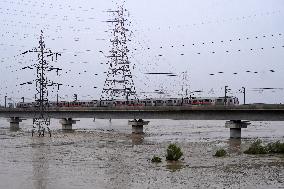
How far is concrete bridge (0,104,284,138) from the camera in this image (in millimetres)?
63062

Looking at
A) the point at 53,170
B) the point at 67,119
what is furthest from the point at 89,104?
the point at 53,170

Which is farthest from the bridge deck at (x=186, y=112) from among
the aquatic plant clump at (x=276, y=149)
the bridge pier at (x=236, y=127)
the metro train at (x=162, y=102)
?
the aquatic plant clump at (x=276, y=149)

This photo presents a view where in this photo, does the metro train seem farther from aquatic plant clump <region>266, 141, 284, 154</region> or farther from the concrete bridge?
aquatic plant clump <region>266, 141, 284, 154</region>

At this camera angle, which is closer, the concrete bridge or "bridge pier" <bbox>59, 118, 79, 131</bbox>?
the concrete bridge

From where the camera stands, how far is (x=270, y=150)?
42500mm

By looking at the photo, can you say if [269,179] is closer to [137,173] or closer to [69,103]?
[137,173]

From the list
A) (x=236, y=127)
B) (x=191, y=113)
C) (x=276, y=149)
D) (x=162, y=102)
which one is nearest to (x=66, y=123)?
(x=162, y=102)

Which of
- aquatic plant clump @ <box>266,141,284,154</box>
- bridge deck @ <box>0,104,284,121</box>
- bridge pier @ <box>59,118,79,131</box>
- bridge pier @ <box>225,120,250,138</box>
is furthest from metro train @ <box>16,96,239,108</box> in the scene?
aquatic plant clump @ <box>266,141,284,154</box>

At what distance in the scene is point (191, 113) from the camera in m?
72.4

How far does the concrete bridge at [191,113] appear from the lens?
63.1 meters

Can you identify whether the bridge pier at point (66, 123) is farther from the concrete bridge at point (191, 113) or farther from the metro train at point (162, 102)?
the metro train at point (162, 102)

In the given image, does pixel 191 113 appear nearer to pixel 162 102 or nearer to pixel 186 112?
pixel 186 112

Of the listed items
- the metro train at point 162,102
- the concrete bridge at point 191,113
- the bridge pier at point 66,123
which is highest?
the metro train at point 162,102

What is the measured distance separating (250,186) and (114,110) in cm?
6267
